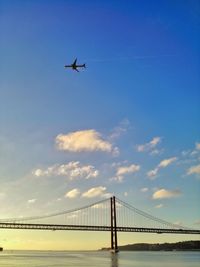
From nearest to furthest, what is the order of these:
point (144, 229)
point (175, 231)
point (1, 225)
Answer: point (1, 225) < point (144, 229) < point (175, 231)

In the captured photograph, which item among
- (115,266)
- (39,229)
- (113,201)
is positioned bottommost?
(115,266)

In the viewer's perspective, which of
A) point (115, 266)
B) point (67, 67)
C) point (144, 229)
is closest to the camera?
point (67, 67)

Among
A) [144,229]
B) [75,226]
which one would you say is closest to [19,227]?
[75,226]

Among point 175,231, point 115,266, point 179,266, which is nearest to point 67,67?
point 115,266

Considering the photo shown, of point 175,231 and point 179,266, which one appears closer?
point 179,266

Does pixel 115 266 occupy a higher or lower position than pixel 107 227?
lower

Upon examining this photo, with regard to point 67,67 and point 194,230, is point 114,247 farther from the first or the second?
point 67,67

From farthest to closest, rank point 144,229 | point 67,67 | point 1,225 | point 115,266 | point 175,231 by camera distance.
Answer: point 175,231 < point 144,229 < point 1,225 < point 115,266 < point 67,67

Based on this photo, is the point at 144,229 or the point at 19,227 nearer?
the point at 19,227

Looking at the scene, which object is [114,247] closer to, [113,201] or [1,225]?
[113,201]
